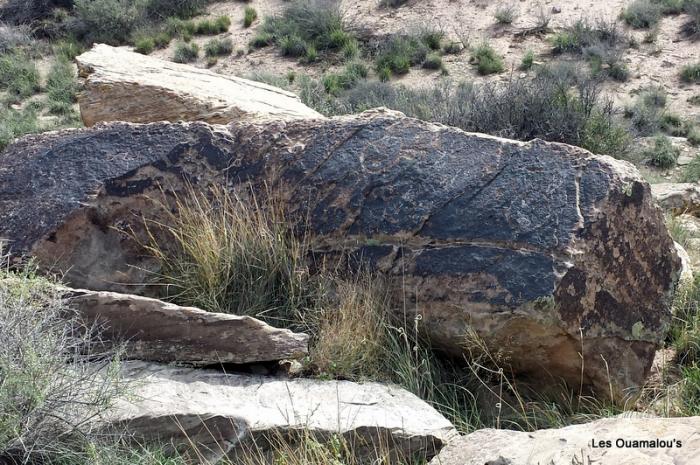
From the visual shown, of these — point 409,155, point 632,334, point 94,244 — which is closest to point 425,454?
point 632,334

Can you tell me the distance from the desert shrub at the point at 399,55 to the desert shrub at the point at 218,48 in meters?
2.89

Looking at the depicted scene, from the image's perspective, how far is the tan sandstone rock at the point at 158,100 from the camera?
6.34 m

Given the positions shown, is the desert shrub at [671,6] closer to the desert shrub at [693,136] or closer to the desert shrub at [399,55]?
the desert shrub at [693,136]

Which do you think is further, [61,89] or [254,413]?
[61,89]

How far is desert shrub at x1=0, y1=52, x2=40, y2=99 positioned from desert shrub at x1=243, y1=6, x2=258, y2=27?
4.10m

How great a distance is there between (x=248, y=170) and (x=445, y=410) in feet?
5.62

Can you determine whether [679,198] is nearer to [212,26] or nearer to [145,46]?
[212,26]

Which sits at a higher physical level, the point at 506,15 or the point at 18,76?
the point at 506,15

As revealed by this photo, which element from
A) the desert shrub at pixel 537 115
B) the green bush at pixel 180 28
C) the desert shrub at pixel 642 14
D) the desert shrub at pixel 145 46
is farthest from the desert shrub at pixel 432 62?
the desert shrub at pixel 145 46

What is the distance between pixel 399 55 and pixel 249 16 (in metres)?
3.70

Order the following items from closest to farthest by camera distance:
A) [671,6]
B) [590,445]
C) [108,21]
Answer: [590,445] < [671,6] < [108,21]

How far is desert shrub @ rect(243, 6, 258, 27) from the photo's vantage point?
15258mm

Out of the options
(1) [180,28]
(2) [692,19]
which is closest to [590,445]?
(2) [692,19]

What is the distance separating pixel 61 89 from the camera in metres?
12.3
